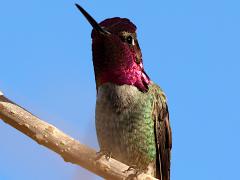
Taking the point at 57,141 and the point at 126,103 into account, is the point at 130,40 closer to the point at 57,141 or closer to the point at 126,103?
the point at 126,103

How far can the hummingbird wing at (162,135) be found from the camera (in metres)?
5.03

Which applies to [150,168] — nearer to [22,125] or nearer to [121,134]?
[121,134]

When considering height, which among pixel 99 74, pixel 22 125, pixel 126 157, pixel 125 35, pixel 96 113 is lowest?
pixel 22 125

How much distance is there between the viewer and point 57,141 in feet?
10.7

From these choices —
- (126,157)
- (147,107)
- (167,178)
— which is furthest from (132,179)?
(167,178)

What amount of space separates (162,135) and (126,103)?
679 millimetres

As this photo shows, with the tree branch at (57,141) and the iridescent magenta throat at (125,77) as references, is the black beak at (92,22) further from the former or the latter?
the tree branch at (57,141)

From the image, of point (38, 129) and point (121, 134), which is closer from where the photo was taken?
point (38, 129)

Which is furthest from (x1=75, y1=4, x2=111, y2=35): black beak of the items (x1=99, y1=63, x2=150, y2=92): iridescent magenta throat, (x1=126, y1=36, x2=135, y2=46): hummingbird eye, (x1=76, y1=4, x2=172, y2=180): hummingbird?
(x1=99, y1=63, x2=150, y2=92): iridescent magenta throat

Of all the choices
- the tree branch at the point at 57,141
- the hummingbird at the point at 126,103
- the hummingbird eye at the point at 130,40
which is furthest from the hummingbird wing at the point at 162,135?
the tree branch at the point at 57,141

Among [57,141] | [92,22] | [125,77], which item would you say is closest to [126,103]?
[125,77]

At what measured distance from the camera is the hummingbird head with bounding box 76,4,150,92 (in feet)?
15.7

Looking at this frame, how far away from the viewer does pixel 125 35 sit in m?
4.92

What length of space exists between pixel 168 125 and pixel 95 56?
119 cm
